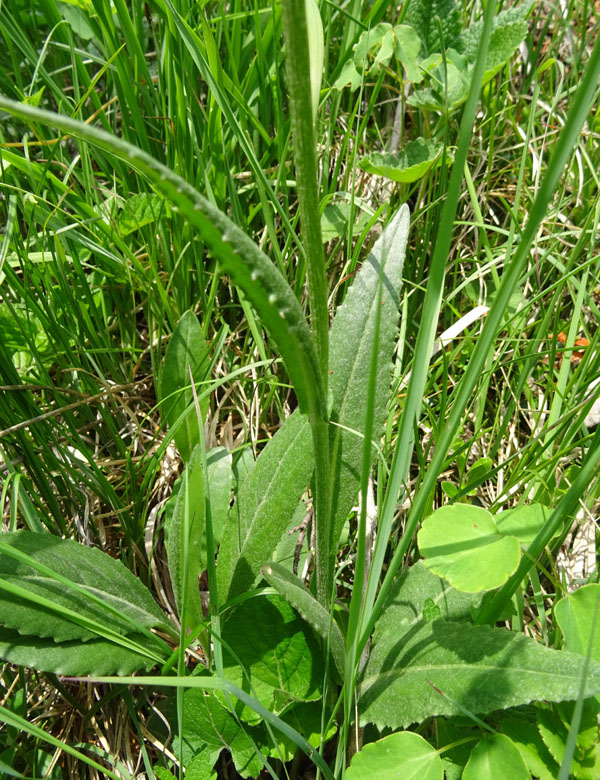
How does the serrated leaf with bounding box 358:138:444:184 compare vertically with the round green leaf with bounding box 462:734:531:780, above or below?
above

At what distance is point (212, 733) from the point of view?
42.6 inches

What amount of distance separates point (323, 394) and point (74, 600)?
22.1 inches

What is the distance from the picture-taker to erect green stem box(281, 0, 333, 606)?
2.13ft

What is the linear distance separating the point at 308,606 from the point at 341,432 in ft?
1.04

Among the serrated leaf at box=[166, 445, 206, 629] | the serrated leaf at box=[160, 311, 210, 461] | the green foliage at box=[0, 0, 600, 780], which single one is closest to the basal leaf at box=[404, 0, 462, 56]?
the green foliage at box=[0, 0, 600, 780]

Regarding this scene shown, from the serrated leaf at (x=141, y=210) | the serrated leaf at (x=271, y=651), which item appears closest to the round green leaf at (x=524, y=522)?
the serrated leaf at (x=271, y=651)

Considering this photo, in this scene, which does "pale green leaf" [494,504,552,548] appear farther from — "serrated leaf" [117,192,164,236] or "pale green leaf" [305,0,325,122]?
"serrated leaf" [117,192,164,236]

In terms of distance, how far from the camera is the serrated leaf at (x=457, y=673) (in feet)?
2.85

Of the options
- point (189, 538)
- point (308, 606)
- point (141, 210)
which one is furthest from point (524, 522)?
point (141, 210)

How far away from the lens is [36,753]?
1099 millimetres

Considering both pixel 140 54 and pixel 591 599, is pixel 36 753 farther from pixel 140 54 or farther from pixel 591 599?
pixel 140 54

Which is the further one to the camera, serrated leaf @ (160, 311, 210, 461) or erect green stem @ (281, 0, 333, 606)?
serrated leaf @ (160, 311, 210, 461)

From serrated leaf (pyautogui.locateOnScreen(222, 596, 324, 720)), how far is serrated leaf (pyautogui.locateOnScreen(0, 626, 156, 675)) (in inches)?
5.6

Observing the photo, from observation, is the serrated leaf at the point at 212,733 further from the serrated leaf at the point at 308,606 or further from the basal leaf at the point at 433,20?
the basal leaf at the point at 433,20
